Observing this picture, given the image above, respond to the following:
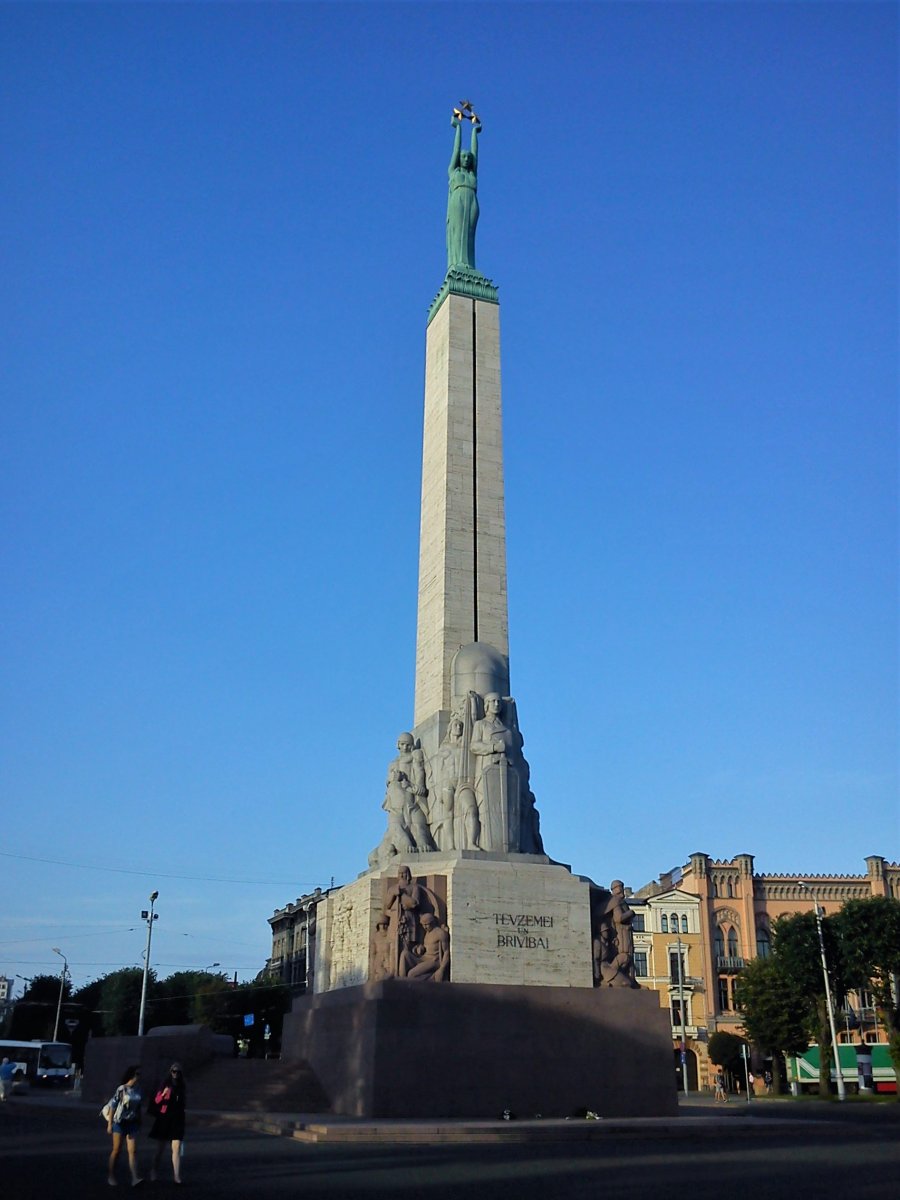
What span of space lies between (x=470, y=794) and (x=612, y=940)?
13.5ft

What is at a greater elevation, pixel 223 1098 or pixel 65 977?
pixel 65 977

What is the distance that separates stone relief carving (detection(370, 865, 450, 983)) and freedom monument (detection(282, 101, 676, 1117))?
0.11 feet

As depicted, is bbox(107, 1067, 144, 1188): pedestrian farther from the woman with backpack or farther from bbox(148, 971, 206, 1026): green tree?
bbox(148, 971, 206, 1026): green tree

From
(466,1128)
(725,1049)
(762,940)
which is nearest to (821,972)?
(725,1049)

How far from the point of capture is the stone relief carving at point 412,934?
21109mm

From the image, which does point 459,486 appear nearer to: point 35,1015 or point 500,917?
point 500,917

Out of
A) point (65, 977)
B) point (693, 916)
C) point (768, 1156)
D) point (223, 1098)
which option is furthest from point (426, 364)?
point (65, 977)

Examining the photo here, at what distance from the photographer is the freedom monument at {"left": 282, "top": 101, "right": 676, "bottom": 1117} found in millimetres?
20266

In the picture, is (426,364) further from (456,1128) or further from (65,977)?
(65,977)

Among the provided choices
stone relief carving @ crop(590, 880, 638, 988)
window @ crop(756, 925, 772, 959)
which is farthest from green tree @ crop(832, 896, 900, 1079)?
stone relief carving @ crop(590, 880, 638, 988)

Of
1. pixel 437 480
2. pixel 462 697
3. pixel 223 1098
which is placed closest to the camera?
pixel 223 1098

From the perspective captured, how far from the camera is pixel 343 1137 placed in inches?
643

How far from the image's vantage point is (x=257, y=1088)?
2244 cm

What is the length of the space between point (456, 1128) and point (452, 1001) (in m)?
3.75
